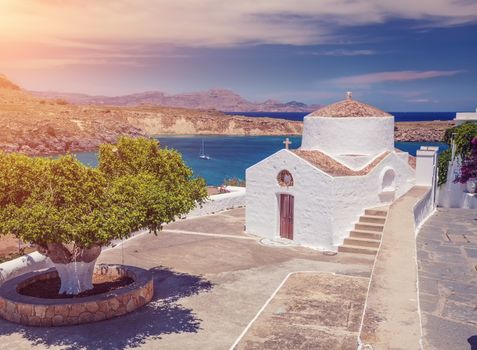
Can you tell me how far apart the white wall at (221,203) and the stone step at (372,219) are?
875 centimetres

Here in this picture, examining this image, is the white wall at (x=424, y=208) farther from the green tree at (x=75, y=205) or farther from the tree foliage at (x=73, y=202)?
the tree foliage at (x=73, y=202)

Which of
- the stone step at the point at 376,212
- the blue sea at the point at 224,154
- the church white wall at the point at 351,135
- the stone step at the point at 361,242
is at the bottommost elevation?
the blue sea at the point at 224,154

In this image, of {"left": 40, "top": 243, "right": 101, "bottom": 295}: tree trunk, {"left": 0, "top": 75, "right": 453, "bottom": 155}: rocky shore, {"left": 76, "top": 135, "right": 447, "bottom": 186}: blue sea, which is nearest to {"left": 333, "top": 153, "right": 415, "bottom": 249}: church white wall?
{"left": 40, "top": 243, "right": 101, "bottom": 295}: tree trunk

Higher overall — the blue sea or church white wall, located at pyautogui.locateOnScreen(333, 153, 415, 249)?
church white wall, located at pyautogui.locateOnScreen(333, 153, 415, 249)

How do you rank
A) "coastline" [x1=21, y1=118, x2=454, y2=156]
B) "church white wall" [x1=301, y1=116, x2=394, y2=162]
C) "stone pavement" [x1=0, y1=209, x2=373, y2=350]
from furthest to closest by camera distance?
"coastline" [x1=21, y1=118, x2=454, y2=156] → "church white wall" [x1=301, y1=116, x2=394, y2=162] → "stone pavement" [x1=0, y1=209, x2=373, y2=350]

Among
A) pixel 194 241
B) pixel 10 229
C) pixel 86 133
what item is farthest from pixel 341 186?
pixel 86 133

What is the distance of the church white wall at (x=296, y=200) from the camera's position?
17.8m

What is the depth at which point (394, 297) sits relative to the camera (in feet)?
33.7

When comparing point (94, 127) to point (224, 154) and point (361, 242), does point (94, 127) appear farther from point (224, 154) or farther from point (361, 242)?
point (361, 242)

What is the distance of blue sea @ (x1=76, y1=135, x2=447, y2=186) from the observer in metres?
73.7

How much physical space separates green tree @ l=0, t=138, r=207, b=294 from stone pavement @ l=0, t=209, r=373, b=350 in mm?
1847

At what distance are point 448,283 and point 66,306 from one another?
1092 cm

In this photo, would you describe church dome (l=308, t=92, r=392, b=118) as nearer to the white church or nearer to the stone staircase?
the white church

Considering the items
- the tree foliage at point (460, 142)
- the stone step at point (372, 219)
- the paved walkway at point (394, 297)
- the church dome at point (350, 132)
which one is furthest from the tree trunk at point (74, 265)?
the tree foliage at point (460, 142)
